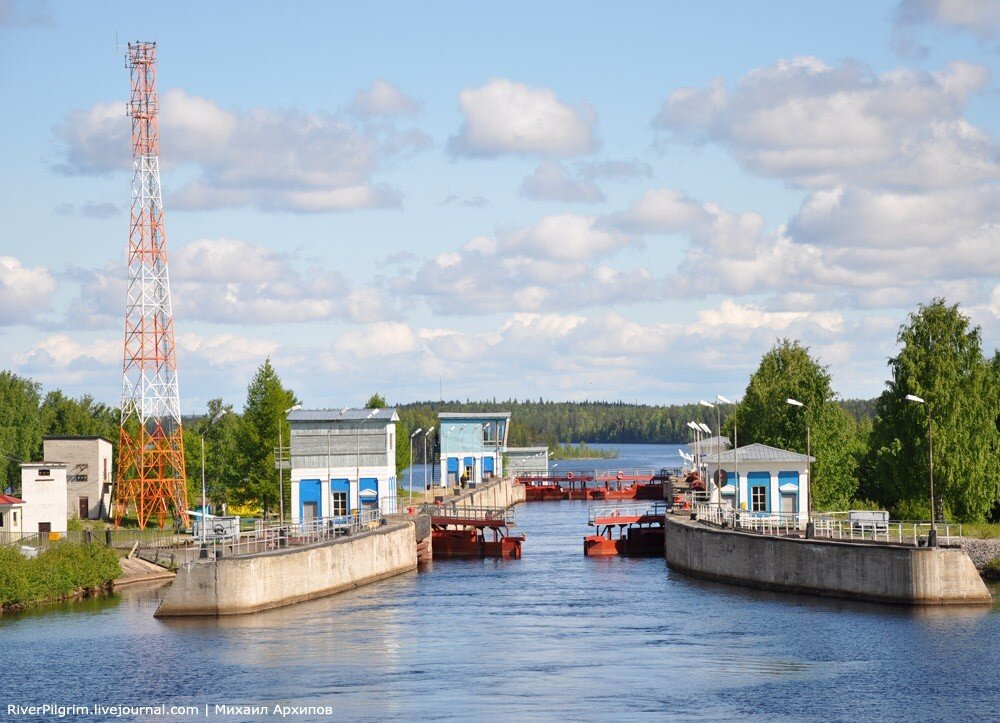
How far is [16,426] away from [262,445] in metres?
47.3

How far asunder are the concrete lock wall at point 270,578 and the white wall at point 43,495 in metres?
21.9

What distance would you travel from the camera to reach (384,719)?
40.3 metres

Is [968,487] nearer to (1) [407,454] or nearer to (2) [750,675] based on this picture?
(2) [750,675]

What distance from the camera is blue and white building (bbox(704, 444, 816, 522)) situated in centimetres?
8075

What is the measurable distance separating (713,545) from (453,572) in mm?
14897

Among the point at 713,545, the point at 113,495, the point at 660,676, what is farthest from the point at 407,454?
the point at 660,676

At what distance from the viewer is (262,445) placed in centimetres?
9344

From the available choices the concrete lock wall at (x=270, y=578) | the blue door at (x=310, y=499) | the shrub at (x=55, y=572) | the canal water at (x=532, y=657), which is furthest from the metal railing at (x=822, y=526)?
the shrub at (x=55, y=572)

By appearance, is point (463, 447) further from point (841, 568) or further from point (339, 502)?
point (841, 568)

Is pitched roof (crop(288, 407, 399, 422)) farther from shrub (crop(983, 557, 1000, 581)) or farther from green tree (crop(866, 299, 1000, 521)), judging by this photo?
Result: shrub (crop(983, 557, 1000, 581))

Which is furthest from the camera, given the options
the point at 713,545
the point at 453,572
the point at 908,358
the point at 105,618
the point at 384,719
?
the point at 908,358

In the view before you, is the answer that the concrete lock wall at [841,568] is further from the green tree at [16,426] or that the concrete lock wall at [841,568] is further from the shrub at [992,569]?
the green tree at [16,426]

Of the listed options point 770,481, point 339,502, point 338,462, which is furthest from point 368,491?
point 770,481

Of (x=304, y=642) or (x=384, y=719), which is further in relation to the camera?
(x=304, y=642)
